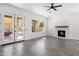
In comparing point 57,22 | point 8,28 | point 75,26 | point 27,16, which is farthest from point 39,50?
point 57,22

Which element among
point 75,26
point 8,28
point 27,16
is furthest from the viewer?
point 75,26

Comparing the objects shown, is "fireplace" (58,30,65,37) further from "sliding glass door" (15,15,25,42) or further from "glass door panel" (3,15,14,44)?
"glass door panel" (3,15,14,44)

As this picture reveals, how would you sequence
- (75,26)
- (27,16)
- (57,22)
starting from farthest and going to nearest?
1. (57,22)
2. (75,26)
3. (27,16)

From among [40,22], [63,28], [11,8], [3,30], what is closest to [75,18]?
[63,28]

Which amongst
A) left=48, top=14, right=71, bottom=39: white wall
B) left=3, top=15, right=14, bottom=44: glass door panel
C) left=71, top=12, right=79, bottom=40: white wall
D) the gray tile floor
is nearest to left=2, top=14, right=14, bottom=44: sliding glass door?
left=3, top=15, right=14, bottom=44: glass door panel

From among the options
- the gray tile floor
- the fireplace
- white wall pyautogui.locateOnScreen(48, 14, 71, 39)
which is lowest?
the gray tile floor

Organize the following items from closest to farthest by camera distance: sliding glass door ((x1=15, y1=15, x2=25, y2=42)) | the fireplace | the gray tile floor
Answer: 1. the gray tile floor
2. sliding glass door ((x1=15, y1=15, x2=25, y2=42))
3. the fireplace

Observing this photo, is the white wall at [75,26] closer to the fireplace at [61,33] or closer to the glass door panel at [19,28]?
the fireplace at [61,33]

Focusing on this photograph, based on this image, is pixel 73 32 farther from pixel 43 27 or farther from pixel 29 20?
pixel 29 20

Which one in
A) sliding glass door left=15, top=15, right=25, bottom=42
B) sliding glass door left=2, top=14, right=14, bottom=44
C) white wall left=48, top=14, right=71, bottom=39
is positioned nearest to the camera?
sliding glass door left=2, top=14, right=14, bottom=44

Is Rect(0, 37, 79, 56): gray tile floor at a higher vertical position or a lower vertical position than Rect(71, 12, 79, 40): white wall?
lower

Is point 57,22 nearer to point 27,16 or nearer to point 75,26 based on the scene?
point 75,26

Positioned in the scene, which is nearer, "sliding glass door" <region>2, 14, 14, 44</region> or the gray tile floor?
the gray tile floor

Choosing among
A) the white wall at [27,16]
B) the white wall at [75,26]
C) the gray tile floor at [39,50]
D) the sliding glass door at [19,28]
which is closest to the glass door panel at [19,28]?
the sliding glass door at [19,28]
